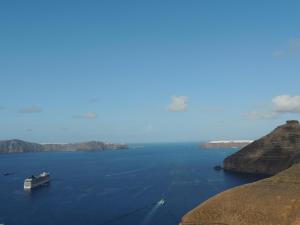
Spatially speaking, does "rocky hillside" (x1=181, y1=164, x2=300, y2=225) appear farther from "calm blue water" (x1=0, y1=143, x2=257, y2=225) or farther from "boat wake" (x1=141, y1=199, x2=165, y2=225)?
"boat wake" (x1=141, y1=199, x2=165, y2=225)

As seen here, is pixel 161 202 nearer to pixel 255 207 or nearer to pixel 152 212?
pixel 152 212

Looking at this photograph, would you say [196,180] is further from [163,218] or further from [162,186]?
[163,218]

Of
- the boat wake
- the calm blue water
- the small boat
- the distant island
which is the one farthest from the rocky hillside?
the small boat

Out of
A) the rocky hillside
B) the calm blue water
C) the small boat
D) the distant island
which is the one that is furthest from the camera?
the small boat

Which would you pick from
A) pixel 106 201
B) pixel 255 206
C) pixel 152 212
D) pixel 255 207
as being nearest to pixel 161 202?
pixel 152 212

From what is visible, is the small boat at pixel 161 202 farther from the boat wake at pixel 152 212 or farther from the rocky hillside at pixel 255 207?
the rocky hillside at pixel 255 207

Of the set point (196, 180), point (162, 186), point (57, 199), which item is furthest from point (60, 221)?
point (196, 180)

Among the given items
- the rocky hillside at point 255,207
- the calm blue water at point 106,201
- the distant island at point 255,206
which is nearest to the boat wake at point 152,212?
the calm blue water at point 106,201

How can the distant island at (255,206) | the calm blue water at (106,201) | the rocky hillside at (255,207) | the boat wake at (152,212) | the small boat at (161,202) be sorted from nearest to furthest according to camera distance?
the rocky hillside at (255,207) < the distant island at (255,206) < the boat wake at (152,212) < the calm blue water at (106,201) < the small boat at (161,202)
